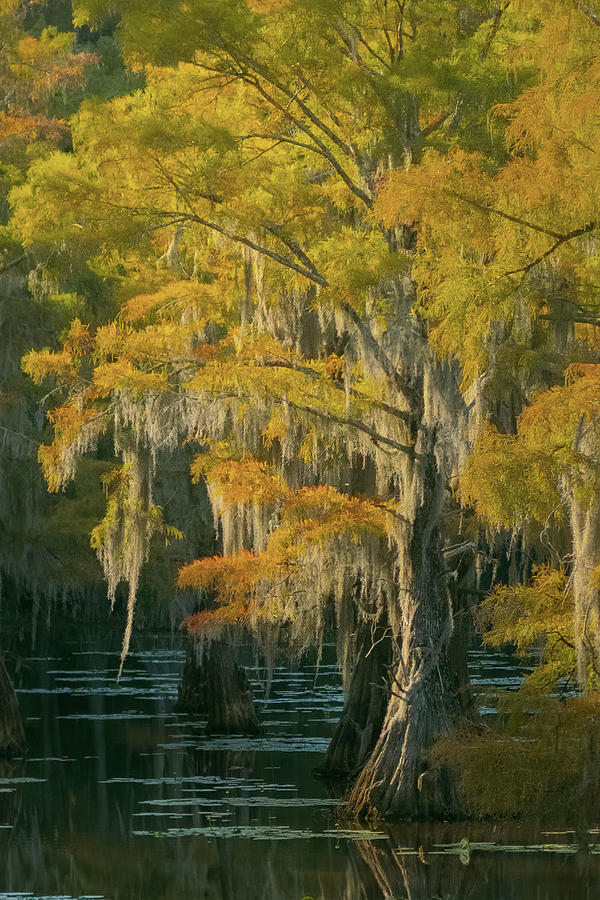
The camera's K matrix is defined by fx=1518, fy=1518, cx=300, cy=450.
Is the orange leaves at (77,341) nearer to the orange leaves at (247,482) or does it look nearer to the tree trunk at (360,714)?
the orange leaves at (247,482)

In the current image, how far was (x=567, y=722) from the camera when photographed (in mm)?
11031

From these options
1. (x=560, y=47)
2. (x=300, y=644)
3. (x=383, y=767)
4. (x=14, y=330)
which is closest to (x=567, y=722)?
(x=383, y=767)

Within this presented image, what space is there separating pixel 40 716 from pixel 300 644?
33.3ft

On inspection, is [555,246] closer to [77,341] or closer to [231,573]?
[231,573]

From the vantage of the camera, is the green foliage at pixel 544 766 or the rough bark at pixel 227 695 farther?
the rough bark at pixel 227 695

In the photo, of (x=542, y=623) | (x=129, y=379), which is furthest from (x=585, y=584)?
(x=129, y=379)

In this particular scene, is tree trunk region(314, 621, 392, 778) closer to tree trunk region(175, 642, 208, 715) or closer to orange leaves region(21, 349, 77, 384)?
orange leaves region(21, 349, 77, 384)

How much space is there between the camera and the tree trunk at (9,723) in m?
19.8

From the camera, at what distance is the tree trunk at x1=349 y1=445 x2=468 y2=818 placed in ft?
46.9

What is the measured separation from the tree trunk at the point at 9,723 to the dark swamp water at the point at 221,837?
416 mm

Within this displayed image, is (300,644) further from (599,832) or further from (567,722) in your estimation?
(567,722)

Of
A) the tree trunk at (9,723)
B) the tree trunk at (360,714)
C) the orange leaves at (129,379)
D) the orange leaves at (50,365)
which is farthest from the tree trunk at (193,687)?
the orange leaves at (129,379)

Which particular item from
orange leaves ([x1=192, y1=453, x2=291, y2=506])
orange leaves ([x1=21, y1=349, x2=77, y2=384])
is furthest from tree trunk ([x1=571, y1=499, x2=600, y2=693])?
orange leaves ([x1=21, y1=349, x2=77, y2=384])

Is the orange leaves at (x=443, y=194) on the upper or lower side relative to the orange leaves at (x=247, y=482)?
upper
